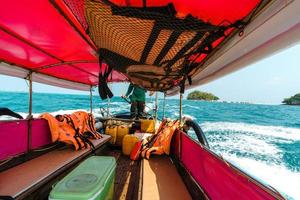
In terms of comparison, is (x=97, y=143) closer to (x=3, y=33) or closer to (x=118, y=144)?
(x=118, y=144)

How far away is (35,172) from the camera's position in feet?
11.5

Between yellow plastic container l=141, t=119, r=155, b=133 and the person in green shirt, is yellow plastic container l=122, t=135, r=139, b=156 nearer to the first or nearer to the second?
yellow plastic container l=141, t=119, r=155, b=133

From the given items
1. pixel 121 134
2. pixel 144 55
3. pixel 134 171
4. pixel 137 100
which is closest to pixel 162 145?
pixel 134 171

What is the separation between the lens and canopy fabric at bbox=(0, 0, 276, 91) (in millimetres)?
1578

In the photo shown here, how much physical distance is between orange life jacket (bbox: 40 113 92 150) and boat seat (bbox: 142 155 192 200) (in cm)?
161

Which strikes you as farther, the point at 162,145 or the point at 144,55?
the point at 162,145

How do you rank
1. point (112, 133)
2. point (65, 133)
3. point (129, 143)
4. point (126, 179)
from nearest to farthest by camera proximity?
point (126, 179)
point (65, 133)
point (129, 143)
point (112, 133)

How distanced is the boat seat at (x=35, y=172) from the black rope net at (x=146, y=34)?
75.1 inches

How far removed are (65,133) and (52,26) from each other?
312 centimetres

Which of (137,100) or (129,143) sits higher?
(137,100)

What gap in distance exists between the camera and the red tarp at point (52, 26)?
5.19ft

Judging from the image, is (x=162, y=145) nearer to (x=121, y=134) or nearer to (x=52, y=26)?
(x=121, y=134)

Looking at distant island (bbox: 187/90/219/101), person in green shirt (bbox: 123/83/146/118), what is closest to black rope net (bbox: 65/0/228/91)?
person in green shirt (bbox: 123/83/146/118)

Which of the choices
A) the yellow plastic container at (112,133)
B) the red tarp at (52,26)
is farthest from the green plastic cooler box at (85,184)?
the yellow plastic container at (112,133)
